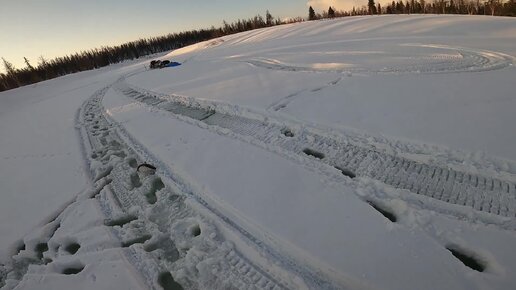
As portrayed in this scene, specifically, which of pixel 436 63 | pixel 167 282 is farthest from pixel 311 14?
pixel 167 282

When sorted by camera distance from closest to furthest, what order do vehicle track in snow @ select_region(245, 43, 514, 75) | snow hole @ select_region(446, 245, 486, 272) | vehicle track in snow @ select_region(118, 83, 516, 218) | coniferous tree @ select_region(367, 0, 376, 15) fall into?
snow hole @ select_region(446, 245, 486, 272), vehicle track in snow @ select_region(118, 83, 516, 218), vehicle track in snow @ select_region(245, 43, 514, 75), coniferous tree @ select_region(367, 0, 376, 15)

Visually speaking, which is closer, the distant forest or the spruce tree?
the distant forest

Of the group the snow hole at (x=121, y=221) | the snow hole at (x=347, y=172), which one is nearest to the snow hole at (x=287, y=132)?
the snow hole at (x=347, y=172)

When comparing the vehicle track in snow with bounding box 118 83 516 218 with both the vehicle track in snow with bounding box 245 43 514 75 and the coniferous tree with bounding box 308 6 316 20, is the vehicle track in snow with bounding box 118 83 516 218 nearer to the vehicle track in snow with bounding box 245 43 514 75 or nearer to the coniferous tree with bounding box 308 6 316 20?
the vehicle track in snow with bounding box 245 43 514 75

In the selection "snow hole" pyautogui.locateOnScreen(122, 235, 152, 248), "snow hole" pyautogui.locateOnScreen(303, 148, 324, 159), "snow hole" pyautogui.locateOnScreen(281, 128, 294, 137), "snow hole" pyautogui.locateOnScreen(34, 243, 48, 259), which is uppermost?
"snow hole" pyautogui.locateOnScreen(281, 128, 294, 137)

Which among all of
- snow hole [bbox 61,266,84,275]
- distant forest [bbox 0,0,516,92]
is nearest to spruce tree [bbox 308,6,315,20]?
distant forest [bbox 0,0,516,92]

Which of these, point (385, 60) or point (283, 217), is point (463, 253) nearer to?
point (283, 217)

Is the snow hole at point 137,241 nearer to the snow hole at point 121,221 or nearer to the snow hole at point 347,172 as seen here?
the snow hole at point 121,221

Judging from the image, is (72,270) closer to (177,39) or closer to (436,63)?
(436,63)
